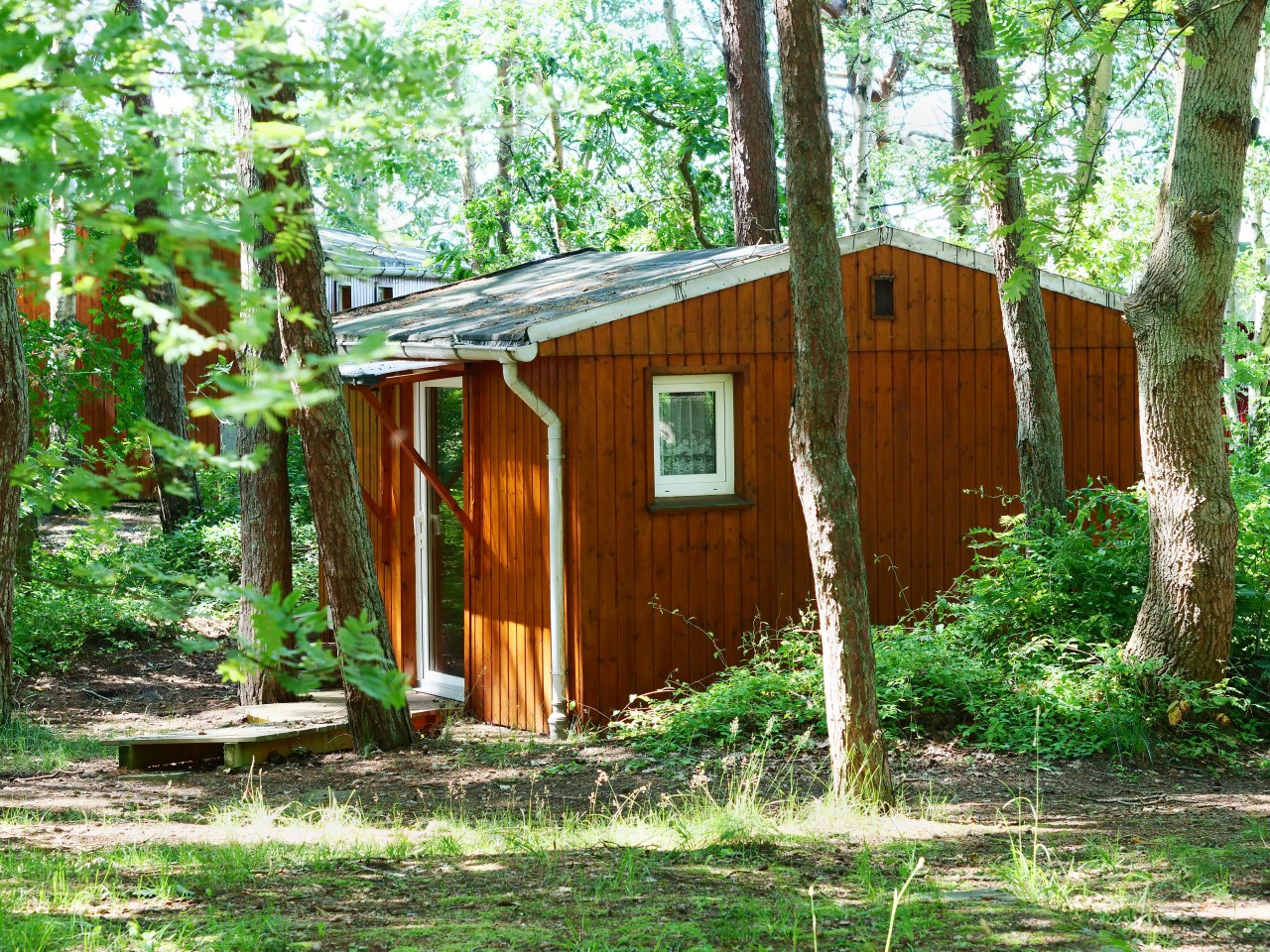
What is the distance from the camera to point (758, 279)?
9.55 m

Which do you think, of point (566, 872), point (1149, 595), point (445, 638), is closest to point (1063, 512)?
point (1149, 595)

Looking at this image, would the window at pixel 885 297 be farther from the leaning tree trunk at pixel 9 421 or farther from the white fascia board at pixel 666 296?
the leaning tree trunk at pixel 9 421

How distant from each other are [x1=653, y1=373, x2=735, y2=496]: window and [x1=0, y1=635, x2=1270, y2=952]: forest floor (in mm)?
1981

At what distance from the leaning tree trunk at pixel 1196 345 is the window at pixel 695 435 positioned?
294 cm

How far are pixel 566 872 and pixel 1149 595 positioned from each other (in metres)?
4.43

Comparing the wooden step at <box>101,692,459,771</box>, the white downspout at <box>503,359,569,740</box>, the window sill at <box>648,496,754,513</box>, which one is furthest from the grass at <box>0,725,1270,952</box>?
the window sill at <box>648,496,754,513</box>

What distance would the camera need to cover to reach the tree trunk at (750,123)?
15961 mm

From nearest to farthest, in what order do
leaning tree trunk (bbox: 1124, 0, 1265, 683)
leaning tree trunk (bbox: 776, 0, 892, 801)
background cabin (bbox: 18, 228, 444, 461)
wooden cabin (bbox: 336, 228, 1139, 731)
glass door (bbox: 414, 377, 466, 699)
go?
leaning tree trunk (bbox: 776, 0, 892, 801) < leaning tree trunk (bbox: 1124, 0, 1265, 683) < wooden cabin (bbox: 336, 228, 1139, 731) < glass door (bbox: 414, 377, 466, 699) < background cabin (bbox: 18, 228, 444, 461)

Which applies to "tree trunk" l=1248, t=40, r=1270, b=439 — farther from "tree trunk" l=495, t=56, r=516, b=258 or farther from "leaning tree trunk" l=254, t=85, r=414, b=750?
"leaning tree trunk" l=254, t=85, r=414, b=750

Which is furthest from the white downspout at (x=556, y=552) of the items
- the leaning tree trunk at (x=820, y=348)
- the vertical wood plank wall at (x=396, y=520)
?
the leaning tree trunk at (x=820, y=348)

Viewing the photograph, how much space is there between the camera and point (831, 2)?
25.5 m

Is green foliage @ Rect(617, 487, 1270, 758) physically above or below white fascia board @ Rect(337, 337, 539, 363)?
below

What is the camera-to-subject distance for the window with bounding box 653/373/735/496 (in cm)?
948

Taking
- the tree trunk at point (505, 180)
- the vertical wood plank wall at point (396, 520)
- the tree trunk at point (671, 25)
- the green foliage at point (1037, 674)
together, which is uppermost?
the tree trunk at point (671, 25)
